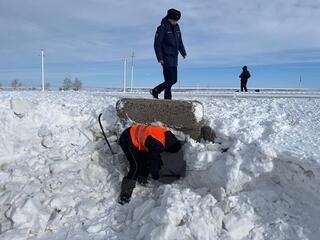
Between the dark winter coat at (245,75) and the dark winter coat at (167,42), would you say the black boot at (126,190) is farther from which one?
the dark winter coat at (245,75)

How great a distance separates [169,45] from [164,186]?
8.86ft

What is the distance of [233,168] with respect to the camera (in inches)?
194

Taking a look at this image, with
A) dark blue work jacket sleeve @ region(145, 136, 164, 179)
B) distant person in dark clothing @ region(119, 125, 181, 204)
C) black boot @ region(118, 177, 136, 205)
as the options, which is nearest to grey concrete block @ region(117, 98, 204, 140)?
distant person in dark clothing @ region(119, 125, 181, 204)

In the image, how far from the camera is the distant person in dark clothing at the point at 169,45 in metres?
6.93

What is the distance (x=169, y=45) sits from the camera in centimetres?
703

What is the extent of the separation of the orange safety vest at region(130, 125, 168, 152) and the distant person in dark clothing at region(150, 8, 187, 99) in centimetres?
181

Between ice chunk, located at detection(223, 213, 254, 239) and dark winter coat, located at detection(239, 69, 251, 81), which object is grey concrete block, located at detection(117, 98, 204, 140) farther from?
dark winter coat, located at detection(239, 69, 251, 81)

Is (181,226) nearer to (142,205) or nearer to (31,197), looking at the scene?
(142,205)

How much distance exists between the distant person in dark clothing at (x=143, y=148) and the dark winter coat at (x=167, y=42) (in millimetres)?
1855

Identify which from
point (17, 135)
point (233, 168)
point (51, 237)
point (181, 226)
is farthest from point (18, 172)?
point (233, 168)

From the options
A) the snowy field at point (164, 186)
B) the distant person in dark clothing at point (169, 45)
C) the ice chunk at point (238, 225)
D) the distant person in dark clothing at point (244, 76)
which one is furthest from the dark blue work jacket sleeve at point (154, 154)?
the distant person in dark clothing at point (244, 76)

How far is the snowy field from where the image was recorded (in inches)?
175

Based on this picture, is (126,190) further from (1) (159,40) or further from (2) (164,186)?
(1) (159,40)

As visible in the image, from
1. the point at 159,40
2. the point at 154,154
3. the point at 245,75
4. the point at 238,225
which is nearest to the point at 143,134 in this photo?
the point at 154,154
